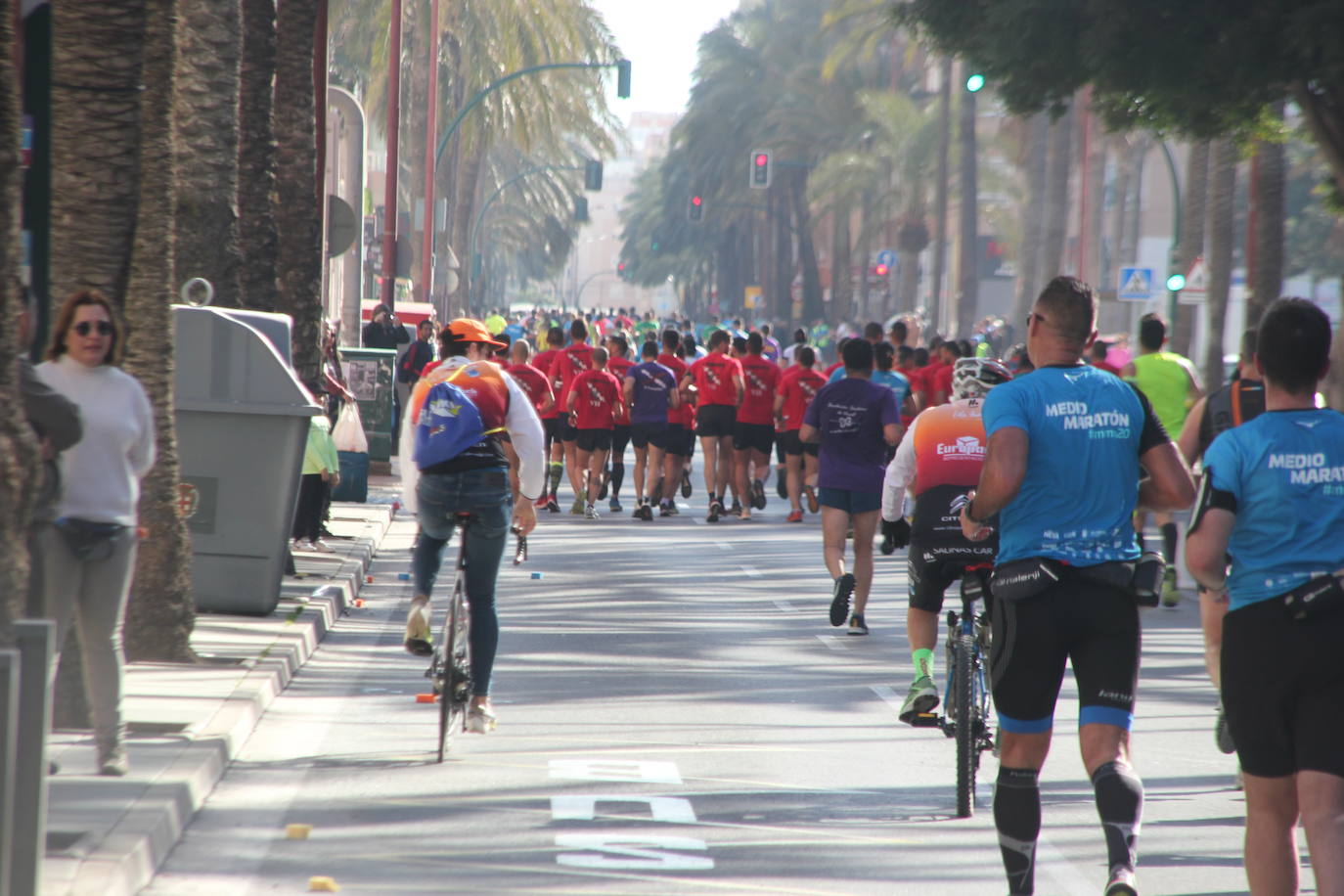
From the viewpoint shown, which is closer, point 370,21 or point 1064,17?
point 1064,17

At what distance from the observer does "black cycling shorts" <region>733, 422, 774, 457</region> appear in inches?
853

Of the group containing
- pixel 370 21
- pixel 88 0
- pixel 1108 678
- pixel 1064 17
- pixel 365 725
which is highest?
pixel 370 21

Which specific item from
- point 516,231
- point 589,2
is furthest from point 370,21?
point 516,231

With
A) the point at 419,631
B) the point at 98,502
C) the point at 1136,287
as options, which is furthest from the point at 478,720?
the point at 1136,287

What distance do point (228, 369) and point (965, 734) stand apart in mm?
6157

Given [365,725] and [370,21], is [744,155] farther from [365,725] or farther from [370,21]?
[365,725]

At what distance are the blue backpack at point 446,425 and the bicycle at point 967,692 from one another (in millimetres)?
2307

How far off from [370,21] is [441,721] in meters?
37.2

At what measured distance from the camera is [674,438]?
21.8m

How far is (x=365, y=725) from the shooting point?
9227 mm

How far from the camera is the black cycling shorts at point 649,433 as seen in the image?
2131 cm

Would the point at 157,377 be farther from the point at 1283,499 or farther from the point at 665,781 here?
the point at 1283,499

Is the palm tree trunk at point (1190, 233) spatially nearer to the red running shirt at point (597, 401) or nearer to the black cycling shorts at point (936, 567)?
the red running shirt at point (597, 401)

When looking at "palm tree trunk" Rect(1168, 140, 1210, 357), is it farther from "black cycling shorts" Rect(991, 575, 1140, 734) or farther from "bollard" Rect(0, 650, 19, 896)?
"bollard" Rect(0, 650, 19, 896)
